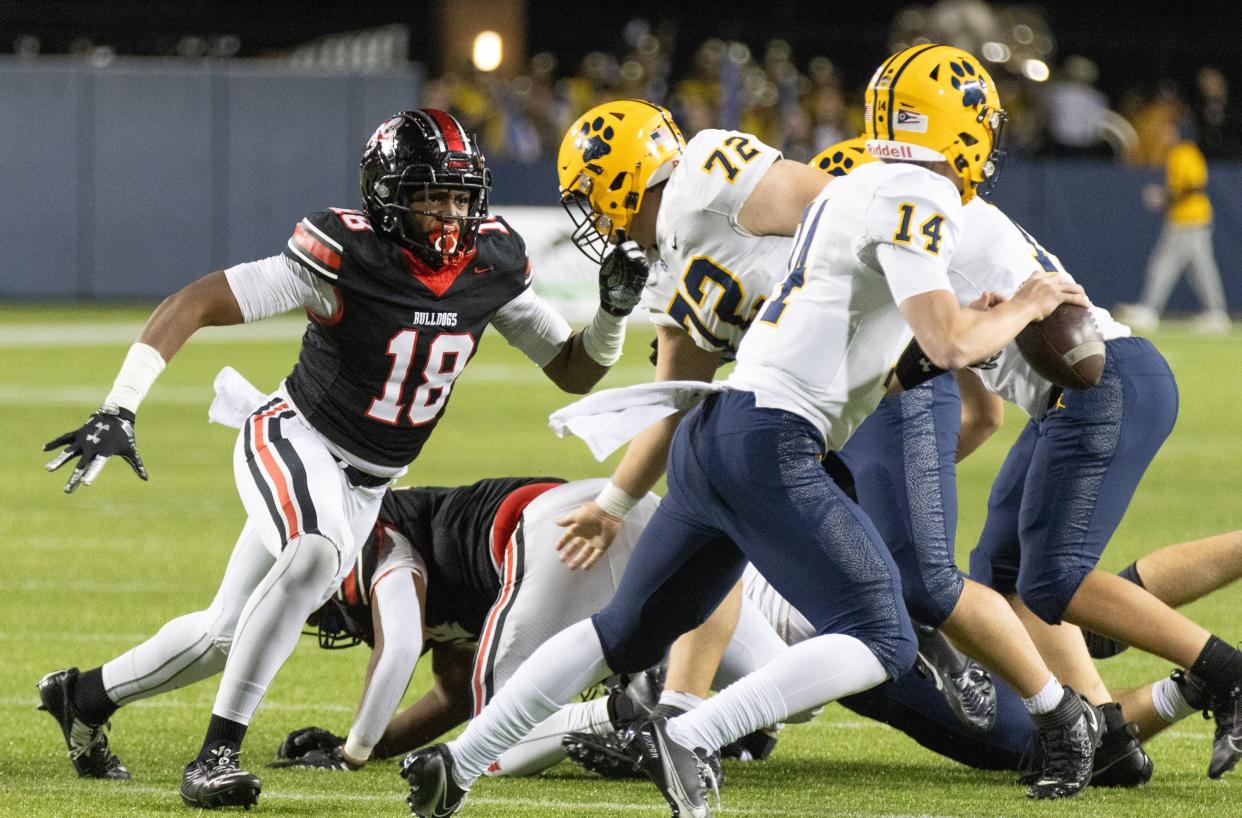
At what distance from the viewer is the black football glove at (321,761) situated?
14.9 ft

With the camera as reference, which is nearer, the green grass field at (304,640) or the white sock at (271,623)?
the white sock at (271,623)

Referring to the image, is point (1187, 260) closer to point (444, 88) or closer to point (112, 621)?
point (444, 88)

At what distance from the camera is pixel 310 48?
25328mm

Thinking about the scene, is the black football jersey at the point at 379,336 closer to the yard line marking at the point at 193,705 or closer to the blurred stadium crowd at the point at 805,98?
the yard line marking at the point at 193,705

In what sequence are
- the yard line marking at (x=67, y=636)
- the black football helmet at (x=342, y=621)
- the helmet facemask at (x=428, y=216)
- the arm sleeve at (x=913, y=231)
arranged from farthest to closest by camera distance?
the yard line marking at (x=67, y=636) < the black football helmet at (x=342, y=621) < the helmet facemask at (x=428, y=216) < the arm sleeve at (x=913, y=231)

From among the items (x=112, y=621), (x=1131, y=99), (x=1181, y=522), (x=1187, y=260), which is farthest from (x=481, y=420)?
(x=1131, y=99)

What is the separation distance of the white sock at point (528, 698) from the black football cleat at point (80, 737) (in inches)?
41.1

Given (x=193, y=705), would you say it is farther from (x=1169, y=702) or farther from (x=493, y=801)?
(x=1169, y=702)

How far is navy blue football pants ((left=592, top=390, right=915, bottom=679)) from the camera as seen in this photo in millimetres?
3607

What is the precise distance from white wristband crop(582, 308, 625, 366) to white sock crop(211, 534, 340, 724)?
34.7 inches

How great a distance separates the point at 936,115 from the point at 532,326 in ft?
3.74

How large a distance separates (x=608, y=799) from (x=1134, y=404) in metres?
1.46

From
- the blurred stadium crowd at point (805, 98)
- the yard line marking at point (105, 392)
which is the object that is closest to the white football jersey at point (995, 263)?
the yard line marking at point (105, 392)

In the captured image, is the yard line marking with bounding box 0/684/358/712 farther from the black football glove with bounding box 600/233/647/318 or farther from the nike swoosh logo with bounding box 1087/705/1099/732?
the nike swoosh logo with bounding box 1087/705/1099/732
